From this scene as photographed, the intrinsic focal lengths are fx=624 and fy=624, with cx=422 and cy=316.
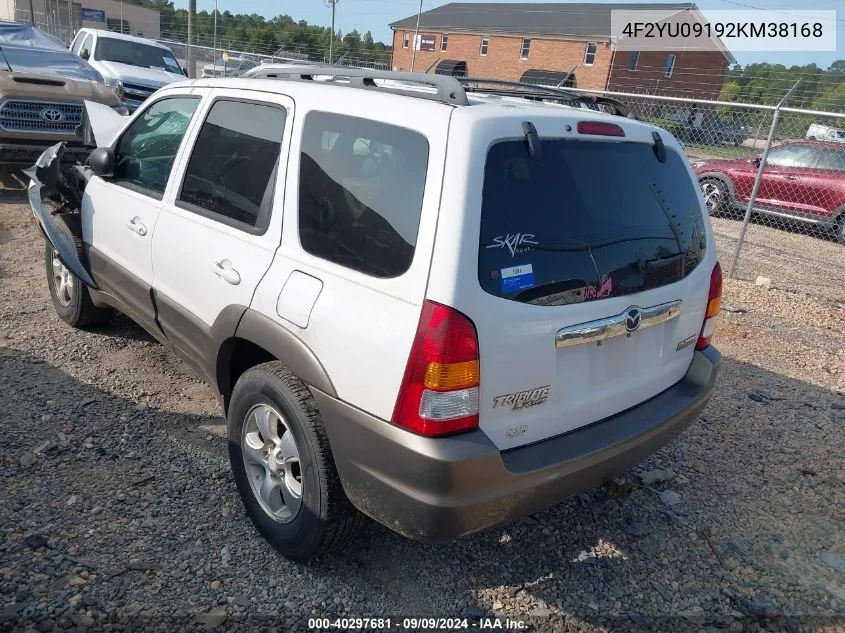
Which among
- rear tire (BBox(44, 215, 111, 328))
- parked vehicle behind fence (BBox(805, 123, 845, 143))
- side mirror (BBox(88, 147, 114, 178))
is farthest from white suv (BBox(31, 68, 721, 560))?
parked vehicle behind fence (BBox(805, 123, 845, 143))

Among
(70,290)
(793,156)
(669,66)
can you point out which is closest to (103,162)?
(70,290)

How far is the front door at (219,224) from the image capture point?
2633 millimetres

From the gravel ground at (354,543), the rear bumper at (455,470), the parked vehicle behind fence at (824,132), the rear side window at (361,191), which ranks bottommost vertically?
the gravel ground at (354,543)

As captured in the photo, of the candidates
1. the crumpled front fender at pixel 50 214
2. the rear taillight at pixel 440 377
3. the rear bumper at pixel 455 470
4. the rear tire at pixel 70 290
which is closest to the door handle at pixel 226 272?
the rear bumper at pixel 455 470

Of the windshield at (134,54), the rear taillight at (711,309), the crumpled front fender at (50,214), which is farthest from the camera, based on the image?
the windshield at (134,54)

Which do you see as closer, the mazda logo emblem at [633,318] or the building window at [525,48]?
the mazda logo emblem at [633,318]

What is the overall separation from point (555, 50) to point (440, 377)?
43804mm

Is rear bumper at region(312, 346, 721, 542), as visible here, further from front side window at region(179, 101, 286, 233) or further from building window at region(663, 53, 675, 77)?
building window at region(663, 53, 675, 77)

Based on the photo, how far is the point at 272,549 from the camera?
8.93 feet

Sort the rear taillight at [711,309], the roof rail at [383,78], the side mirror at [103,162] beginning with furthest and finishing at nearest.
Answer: the side mirror at [103,162], the rear taillight at [711,309], the roof rail at [383,78]

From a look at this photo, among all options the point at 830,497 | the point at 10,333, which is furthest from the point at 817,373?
the point at 10,333

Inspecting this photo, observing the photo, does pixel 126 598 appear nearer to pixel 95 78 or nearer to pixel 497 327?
A: pixel 497 327

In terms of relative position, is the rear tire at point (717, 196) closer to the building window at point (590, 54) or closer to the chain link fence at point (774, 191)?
the chain link fence at point (774, 191)

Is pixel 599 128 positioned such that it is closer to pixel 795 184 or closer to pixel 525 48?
pixel 795 184
